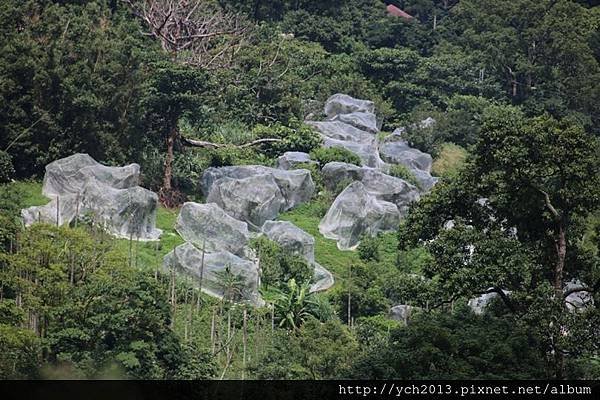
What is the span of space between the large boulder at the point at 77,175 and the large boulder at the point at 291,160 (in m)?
4.45

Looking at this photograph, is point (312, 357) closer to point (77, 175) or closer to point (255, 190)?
point (255, 190)

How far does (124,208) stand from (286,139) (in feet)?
24.1

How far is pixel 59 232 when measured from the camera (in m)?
16.4

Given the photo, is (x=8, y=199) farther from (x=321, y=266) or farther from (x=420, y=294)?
(x=420, y=294)

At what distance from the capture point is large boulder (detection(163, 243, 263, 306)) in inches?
722

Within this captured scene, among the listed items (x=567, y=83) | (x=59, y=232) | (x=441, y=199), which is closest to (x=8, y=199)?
(x=59, y=232)

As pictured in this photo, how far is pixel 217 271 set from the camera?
61.2ft

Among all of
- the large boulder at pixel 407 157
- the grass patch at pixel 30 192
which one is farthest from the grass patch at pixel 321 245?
the grass patch at pixel 30 192

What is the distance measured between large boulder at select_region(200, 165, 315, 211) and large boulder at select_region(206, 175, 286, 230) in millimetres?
564

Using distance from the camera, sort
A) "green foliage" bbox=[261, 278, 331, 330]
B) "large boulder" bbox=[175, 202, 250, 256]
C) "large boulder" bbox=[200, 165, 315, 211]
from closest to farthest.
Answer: "green foliage" bbox=[261, 278, 331, 330]
"large boulder" bbox=[175, 202, 250, 256]
"large boulder" bbox=[200, 165, 315, 211]

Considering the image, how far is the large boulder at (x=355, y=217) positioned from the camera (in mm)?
23047

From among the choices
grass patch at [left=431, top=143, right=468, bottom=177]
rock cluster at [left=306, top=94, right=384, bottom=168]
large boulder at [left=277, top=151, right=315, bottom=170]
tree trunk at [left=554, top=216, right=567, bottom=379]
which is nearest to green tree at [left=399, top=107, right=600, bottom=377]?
tree trunk at [left=554, top=216, right=567, bottom=379]

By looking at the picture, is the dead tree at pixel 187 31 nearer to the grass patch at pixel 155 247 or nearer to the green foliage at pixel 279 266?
the grass patch at pixel 155 247

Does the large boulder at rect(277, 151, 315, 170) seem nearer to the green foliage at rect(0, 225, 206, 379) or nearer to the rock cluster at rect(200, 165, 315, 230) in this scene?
the rock cluster at rect(200, 165, 315, 230)
